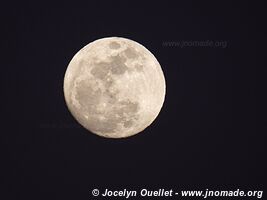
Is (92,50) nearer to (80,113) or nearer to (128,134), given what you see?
(80,113)

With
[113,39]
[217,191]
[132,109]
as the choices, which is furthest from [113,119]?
[217,191]

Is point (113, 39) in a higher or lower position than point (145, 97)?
higher

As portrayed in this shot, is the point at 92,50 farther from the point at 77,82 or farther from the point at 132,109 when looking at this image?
the point at 132,109

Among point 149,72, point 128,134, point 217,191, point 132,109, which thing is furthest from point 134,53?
point 217,191

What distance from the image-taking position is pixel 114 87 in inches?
323

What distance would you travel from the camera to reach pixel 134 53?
8.66 metres

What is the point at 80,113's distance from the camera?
341 inches

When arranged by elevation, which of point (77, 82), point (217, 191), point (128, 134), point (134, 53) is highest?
point (134, 53)

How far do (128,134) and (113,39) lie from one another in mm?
1971

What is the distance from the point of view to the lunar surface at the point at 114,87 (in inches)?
325

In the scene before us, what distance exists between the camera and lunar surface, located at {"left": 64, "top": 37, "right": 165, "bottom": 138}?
8250 millimetres

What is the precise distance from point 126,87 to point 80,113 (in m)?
1.13

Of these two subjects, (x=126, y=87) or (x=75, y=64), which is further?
(x=75, y=64)

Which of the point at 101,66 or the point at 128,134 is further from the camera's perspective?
the point at 128,134
